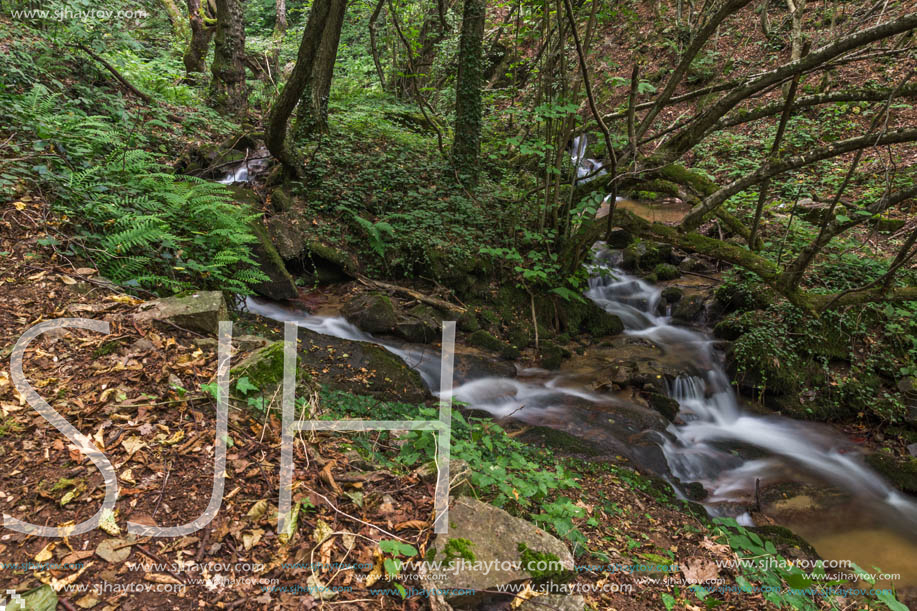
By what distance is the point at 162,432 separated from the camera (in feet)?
7.91

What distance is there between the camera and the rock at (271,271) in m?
6.81

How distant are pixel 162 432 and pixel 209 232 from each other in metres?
3.27

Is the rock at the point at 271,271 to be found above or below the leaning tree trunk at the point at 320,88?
below

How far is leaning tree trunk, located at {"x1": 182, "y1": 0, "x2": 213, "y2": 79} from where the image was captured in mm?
11055

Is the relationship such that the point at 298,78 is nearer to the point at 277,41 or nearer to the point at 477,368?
the point at 477,368

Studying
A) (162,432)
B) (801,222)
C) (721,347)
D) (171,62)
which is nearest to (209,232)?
(162,432)

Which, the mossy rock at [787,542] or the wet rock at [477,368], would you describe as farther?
the wet rock at [477,368]

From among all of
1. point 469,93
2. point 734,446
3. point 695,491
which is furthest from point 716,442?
point 469,93

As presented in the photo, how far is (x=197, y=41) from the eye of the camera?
1134cm

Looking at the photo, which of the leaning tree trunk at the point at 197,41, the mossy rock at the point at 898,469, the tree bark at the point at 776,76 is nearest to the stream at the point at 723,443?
the mossy rock at the point at 898,469

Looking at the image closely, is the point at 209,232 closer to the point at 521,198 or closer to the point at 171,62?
the point at 521,198

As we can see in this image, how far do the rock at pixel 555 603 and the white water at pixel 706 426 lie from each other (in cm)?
340

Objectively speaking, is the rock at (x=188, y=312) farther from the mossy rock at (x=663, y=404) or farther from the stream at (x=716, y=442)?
the mossy rock at (x=663, y=404)

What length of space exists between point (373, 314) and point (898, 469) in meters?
7.45
